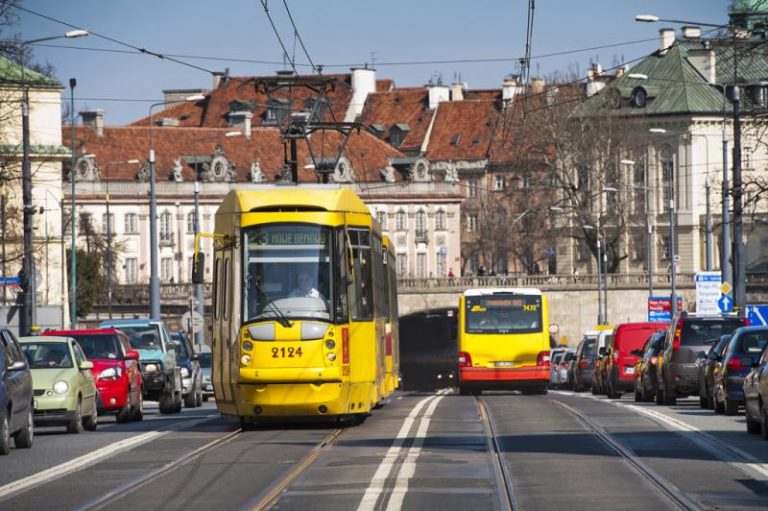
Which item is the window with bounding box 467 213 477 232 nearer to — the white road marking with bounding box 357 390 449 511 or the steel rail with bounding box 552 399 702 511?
the steel rail with bounding box 552 399 702 511

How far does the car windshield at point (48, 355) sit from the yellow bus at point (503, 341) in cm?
2112

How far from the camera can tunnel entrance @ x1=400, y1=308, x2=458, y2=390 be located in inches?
4641

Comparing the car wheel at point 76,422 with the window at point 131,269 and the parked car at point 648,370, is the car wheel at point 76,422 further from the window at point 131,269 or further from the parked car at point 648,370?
the window at point 131,269

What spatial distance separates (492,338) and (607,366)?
288 centimetres

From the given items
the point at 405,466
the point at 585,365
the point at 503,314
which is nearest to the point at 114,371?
the point at 405,466

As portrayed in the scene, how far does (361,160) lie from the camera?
146 m

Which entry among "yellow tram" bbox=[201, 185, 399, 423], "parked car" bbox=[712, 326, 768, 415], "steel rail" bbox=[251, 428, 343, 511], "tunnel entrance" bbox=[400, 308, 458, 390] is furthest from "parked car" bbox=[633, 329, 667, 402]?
"tunnel entrance" bbox=[400, 308, 458, 390]

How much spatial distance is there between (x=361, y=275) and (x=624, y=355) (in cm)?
2030

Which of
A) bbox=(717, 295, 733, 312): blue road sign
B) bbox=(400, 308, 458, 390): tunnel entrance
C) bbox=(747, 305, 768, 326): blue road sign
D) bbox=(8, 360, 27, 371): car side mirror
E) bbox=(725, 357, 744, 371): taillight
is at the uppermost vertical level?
bbox=(717, 295, 733, 312): blue road sign

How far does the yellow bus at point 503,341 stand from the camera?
5012 centimetres

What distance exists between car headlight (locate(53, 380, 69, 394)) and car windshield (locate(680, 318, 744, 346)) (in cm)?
1311

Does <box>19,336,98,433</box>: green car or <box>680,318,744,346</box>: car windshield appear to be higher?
<box>680,318,744,346</box>: car windshield

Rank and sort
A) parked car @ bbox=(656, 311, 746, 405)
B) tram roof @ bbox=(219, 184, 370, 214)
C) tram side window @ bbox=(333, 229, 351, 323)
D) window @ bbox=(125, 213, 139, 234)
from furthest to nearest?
window @ bbox=(125, 213, 139, 234) → parked car @ bbox=(656, 311, 746, 405) → tram roof @ bbox=(219, 184, 370, 214) → tram side window @ bbox=(333, 229, 351, 323)

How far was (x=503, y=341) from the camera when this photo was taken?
50.3 meters
